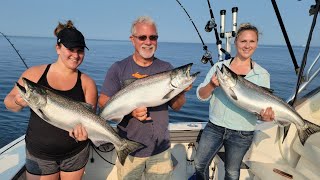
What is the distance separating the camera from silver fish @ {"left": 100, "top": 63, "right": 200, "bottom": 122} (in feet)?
10.0

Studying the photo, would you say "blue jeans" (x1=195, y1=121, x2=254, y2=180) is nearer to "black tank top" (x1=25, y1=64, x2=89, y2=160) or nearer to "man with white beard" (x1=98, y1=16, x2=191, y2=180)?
"man with white beard" (x1=98, y1=16, x2=191, y2=180)

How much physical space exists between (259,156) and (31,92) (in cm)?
348

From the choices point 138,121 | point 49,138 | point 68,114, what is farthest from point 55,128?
point 138,121

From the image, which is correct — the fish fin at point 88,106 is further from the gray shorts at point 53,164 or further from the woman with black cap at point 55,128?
the gray shorts at point 53,164

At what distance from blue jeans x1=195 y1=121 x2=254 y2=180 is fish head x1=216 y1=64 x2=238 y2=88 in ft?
2.12

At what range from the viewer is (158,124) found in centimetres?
331

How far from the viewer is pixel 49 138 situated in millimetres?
2939

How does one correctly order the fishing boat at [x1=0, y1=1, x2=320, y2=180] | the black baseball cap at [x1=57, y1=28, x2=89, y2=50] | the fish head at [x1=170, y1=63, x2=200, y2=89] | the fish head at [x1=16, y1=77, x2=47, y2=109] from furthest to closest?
the fishing boat at [x1=0, y1=1, x2=320, y2=180]
the fish head at [x1=170, y1=63, x2=200, y2=89]
the black baseball cap at [x1=57, y1=28, x2=89, y2=50]
the fish head at [x1=16, y1=77, x2=47, y2=109]

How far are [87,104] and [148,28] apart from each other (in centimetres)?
110

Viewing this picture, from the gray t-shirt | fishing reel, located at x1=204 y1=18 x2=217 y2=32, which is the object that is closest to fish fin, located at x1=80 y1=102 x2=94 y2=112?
the gray t-shirt

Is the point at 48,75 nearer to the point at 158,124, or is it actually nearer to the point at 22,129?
the point at 158,124

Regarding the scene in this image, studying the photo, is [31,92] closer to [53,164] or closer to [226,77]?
[53,164]

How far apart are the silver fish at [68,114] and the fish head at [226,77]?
123cm

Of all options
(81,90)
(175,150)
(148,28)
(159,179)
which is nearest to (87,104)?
(81,90)
